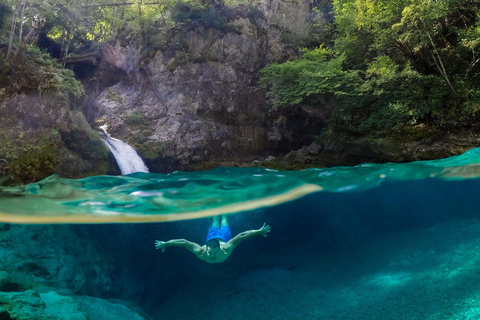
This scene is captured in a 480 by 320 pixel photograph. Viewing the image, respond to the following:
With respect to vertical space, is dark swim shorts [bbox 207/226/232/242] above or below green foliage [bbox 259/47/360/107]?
below

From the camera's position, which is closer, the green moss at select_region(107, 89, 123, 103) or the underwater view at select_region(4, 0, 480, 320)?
the underwater view at select_region(4, 0, 480, 320)

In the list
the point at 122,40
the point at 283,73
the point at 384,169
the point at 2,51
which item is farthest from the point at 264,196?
the point at 122,40

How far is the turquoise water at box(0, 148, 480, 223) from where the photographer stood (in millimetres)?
8289

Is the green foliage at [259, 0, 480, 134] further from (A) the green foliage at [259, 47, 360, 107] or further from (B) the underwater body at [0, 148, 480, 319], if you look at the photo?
(B) the underwater body at [0, 148, 480, 319]

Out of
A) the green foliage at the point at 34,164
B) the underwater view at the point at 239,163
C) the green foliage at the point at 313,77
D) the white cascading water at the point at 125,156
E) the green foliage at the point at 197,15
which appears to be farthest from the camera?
the green foliage at the point at 197,15

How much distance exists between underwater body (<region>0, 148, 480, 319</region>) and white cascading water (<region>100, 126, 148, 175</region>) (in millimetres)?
Result: 4288

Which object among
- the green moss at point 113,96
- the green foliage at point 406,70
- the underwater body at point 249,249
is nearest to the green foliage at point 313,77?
the green foliage at point 406,70

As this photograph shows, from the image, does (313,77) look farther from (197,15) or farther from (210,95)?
(197,15)

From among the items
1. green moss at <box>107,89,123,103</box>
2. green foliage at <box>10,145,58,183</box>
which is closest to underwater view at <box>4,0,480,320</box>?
green foliage at <box>10,145,58,183</box>

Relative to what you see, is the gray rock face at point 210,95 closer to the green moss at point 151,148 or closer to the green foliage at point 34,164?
the green moss at point 151,148

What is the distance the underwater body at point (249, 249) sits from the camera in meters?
8.14

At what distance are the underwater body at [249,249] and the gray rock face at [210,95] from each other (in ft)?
24.1

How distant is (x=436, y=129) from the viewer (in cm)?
1611

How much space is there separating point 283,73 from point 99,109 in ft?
45.2
